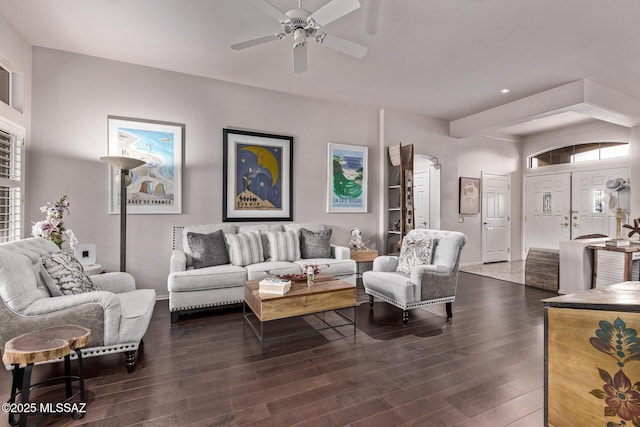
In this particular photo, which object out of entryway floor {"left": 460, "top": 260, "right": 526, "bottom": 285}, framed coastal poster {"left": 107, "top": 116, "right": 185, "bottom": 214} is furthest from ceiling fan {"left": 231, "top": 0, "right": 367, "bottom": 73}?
entryway floor {"left": 460, "top": 260, "right": 526, "bottom": 285}

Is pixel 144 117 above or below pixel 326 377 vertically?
above

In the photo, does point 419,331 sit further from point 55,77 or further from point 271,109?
point 55,77

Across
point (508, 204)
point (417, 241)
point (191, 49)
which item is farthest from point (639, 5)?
point (508, 204)

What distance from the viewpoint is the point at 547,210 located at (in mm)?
6953

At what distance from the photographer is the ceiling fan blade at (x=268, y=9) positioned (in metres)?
2.19

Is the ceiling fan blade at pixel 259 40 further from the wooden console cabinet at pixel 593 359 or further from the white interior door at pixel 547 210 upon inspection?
the white interior door at pixel 547 210

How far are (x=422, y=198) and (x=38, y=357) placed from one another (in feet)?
21.5

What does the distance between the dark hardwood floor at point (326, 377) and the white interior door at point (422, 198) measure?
3557 millimetres

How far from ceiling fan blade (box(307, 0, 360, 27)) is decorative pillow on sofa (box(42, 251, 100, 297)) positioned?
8.68ft

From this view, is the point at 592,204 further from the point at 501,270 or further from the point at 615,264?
the point at 615,264

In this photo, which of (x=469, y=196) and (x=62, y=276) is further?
(x=469, y=196)

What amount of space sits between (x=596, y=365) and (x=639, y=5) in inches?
128

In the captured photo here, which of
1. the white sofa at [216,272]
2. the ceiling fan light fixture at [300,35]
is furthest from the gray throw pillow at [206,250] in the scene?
the ceiling fan light fixture at [300,35]

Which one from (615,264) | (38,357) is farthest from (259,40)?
(615,264)
